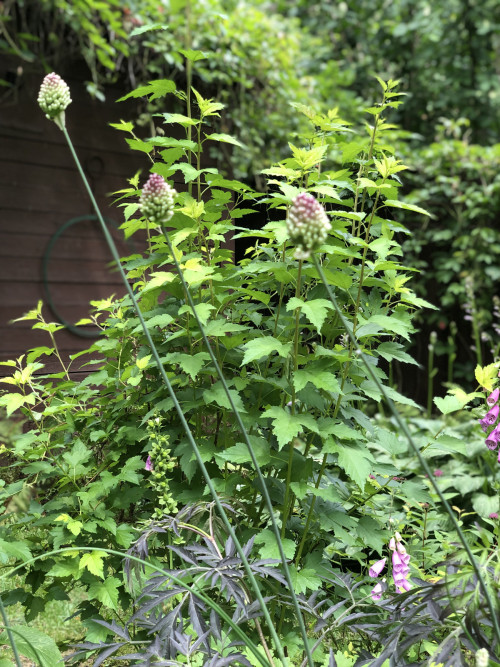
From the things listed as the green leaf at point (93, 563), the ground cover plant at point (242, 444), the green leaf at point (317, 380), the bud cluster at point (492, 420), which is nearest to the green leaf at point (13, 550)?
the ground cover plant at point (242, 444)

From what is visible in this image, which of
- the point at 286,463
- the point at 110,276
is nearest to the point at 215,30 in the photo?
the point at 110,276

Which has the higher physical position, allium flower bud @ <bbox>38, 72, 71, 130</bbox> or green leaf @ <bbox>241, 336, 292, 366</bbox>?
allium flower bud @ <bbox>38, 72, 71, 130</bbox>

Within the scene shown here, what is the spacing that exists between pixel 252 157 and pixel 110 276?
4.85 ft

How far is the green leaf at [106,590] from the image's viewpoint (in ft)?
4.98

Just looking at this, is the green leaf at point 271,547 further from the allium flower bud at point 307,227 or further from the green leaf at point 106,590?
the allium flower bud at point 307,227

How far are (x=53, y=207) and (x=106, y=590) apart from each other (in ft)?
9.31

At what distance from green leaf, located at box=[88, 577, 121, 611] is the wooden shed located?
208 centimetres

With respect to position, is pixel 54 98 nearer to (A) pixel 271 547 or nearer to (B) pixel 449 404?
(A) pixel 271 547

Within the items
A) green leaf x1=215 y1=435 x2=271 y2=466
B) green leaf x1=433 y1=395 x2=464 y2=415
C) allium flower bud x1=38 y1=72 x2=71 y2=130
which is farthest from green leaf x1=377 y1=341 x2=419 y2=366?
allium flower bud x1=38 y1=72 x2=71 y2=130

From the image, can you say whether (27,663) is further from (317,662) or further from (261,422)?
(261,422)

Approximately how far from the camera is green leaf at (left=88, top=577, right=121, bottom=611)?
1.52 metres

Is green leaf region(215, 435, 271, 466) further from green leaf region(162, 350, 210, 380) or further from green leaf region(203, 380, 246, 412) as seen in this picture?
green leaf region(162, 350, 210, 380)

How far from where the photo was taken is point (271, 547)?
4.64 ft

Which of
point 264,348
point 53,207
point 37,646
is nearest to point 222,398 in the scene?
point 264,348
